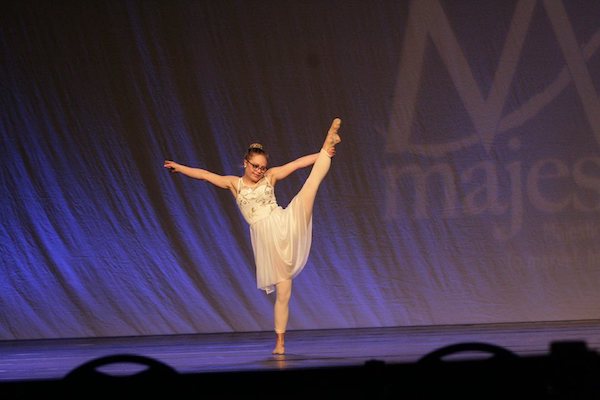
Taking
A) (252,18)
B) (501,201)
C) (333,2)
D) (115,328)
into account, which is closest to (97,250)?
(115,328)

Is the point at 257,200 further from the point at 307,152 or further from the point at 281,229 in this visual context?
the point at 307,152

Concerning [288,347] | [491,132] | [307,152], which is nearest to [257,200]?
[288,347]

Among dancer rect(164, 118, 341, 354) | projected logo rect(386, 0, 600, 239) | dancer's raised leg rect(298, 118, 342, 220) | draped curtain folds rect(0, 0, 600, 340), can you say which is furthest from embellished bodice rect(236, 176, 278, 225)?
projected logo rect(386, 0, 600, 239)

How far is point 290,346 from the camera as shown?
5.29 metres

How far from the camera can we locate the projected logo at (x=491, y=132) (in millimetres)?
6602

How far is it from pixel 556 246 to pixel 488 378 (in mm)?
5017

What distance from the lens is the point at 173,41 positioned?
21.8 feet

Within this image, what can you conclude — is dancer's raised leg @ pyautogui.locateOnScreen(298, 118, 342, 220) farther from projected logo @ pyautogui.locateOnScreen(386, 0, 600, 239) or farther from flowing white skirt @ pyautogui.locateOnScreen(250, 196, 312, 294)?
projected logo @ pyautogui.locateOnScreen(386, 0, 600, 239)

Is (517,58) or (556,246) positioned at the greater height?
(517,58)

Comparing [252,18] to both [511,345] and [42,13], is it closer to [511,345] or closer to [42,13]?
[42,13]

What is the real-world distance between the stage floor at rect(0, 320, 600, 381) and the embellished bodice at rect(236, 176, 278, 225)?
0.77m

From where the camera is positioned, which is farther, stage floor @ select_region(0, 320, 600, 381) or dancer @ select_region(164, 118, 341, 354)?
dancer @ select_region(164, 118, 341, 354)

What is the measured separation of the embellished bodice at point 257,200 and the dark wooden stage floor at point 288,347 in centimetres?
77

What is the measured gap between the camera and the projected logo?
6602 millimetres
